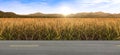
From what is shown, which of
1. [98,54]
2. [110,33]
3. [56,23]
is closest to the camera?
[98,54]

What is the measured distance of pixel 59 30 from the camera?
1881 centimetres

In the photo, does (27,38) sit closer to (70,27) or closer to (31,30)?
(31,30)

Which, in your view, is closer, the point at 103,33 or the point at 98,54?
the point at 98,54

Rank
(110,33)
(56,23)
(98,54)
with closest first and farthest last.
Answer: (98,54) < (110,33) < (56,23)

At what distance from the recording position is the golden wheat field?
60.6 ft

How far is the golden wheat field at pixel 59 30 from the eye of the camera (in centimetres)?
1847

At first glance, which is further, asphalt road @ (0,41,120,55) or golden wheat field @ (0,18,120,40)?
golden wheat field @ (0,18,120,40)

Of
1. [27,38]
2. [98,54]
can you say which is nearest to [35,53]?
[98,54]

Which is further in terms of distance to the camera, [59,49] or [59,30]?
[59,30]

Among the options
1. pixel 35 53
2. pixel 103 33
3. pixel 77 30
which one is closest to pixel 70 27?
pixel 77 30

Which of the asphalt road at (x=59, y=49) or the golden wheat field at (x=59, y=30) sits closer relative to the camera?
the asphalt road at (x=59, y=49)

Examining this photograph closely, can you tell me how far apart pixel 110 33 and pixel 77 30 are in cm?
181

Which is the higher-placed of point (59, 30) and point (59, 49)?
point (59, 49)

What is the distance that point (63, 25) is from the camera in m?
19.4
